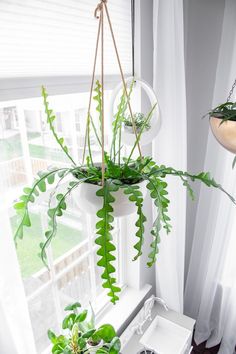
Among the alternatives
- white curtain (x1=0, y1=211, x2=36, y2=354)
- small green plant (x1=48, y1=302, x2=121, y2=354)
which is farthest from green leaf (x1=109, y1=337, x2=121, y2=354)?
white curtain (x1=0, y1=211, x2=36, y2=354)

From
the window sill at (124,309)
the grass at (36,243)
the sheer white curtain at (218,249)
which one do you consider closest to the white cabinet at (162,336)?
the window sill at (124,309)

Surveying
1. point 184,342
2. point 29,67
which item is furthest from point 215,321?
point 29,67

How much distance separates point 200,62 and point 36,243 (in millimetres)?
1612

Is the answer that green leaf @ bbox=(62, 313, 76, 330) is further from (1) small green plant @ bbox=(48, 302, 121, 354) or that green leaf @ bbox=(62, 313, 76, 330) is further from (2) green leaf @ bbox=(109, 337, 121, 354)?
(2) green leaf @ bbox=(109, 337, 121, 354)

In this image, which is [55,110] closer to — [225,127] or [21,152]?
[21,152]

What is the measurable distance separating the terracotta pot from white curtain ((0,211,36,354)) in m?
0.72

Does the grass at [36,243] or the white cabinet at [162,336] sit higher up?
the grass at [36,243]

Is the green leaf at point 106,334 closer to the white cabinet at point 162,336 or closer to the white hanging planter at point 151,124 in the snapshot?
the white cabinet at point 162,336

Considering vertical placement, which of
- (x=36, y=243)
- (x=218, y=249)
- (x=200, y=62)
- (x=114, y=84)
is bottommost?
(x=218, y=249)

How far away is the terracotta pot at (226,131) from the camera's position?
760mm

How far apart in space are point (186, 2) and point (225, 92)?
0.64 m

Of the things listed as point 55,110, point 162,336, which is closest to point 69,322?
point 162,336

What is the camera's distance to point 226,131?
0.78 meters

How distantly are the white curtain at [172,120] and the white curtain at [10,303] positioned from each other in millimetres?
1006
